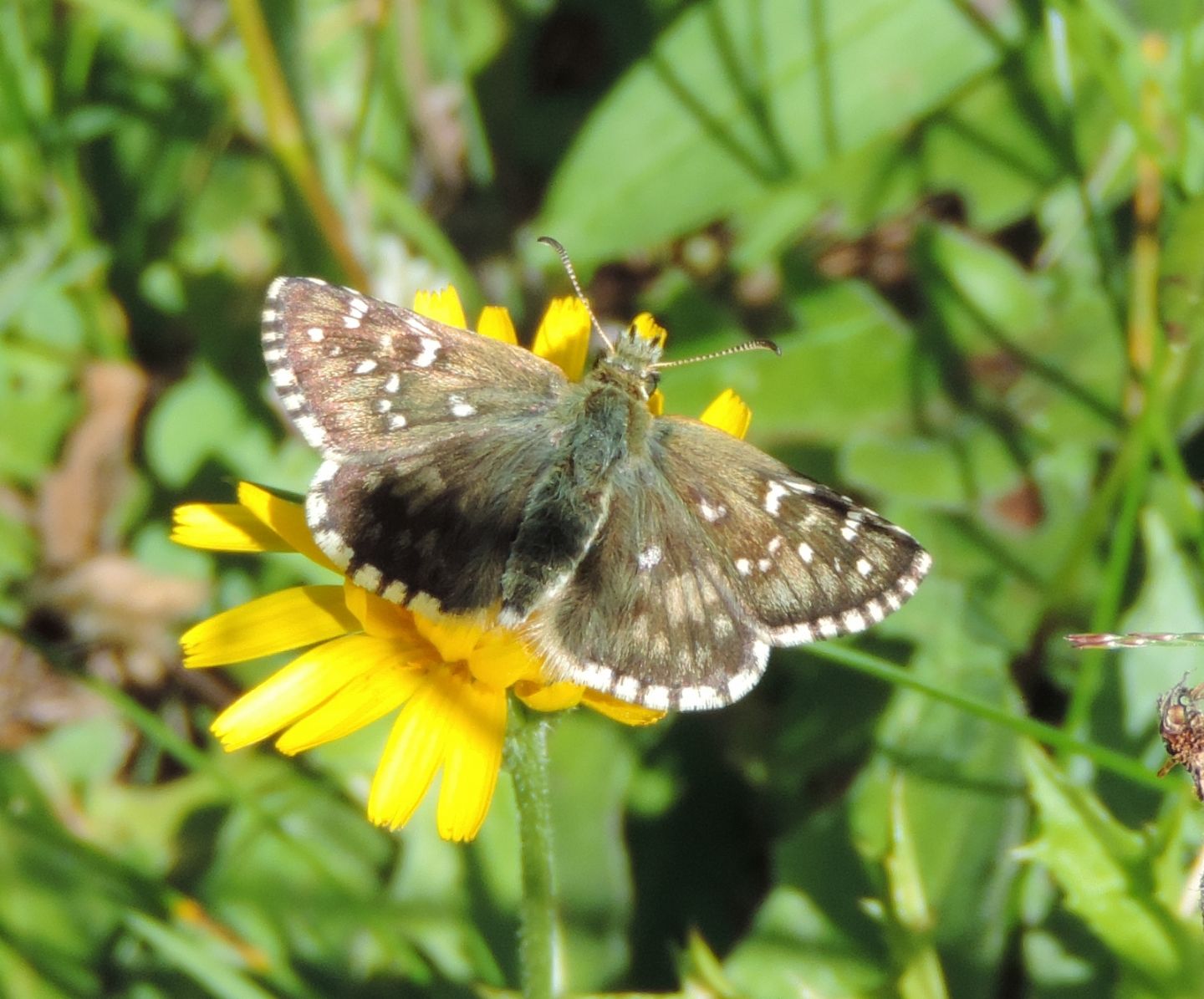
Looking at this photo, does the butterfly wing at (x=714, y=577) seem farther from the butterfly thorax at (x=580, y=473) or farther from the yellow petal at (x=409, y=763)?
the yellow petal at (x=409, y=763)

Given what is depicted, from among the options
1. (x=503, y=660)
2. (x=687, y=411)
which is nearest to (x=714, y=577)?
(x=503, y=660)

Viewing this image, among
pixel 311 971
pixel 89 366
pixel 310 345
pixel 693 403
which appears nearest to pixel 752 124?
pixel 693 403

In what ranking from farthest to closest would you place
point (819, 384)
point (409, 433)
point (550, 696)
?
point (819, 384)
point (409, 433)
point (550, 696)

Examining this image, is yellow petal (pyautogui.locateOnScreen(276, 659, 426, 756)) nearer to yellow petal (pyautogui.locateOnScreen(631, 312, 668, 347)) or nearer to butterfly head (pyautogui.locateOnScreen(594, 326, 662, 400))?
butterfly head (pyautogui.locateOnScreen(594, 326, 662, 400))

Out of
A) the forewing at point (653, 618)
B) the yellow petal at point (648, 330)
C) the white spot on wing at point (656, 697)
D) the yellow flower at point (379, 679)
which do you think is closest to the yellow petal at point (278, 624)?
the yellow flower at point (379, 679)

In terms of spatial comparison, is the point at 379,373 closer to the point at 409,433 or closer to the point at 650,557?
the point at 409,433

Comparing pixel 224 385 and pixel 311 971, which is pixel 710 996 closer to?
pixel 311 971
